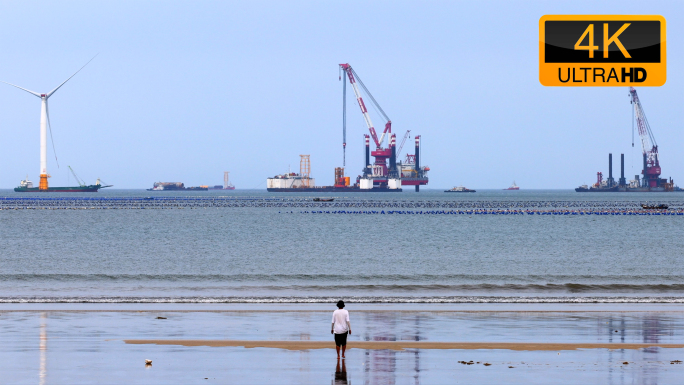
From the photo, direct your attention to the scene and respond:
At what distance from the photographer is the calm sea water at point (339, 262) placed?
4300 centimetres

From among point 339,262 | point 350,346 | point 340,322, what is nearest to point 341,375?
point 340,322

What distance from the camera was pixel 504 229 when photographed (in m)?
119

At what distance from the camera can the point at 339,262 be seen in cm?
6850

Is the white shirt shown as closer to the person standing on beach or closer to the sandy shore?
the person standing on beach

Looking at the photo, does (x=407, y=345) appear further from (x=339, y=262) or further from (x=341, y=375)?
(x=339, y=262)

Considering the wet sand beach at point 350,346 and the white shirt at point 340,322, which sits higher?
the white shirt at point 340,322

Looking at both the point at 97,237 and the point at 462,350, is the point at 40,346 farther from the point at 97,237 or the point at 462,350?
the point at 97,237

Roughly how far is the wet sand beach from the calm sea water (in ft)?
Result: 24.4

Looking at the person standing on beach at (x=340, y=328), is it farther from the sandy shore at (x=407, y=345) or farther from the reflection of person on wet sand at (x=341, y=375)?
the sandy shore at (x=407, y=345)

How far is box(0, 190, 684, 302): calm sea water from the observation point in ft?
141

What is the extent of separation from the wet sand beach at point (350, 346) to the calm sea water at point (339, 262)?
24.4 feet

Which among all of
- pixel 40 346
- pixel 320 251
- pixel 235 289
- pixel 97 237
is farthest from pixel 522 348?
pixel 97 237

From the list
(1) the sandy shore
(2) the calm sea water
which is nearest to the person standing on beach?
(1) the sandy shore

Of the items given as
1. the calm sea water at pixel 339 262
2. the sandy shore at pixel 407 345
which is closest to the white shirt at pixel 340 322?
the sandy shore at pixel 407 345
